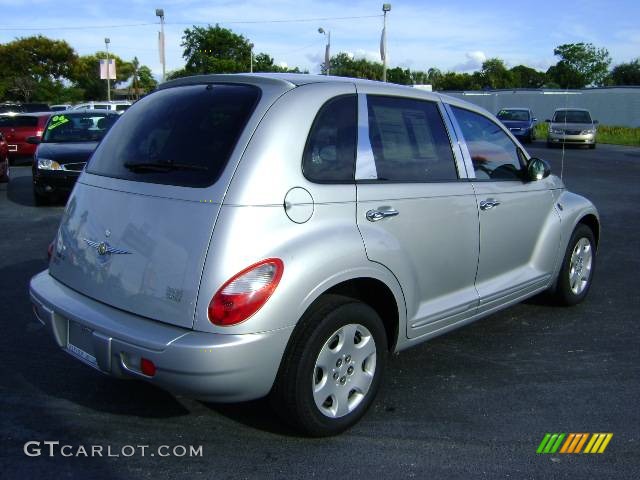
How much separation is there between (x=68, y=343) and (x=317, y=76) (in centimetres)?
195

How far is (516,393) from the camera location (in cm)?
395

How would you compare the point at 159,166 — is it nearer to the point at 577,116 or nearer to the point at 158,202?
the point at 158,202

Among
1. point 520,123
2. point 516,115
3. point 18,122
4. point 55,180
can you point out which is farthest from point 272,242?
point 516,115

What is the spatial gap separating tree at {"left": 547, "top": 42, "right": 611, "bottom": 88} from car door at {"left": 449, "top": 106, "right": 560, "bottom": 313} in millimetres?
91675

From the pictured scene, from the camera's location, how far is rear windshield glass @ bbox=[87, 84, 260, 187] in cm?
318

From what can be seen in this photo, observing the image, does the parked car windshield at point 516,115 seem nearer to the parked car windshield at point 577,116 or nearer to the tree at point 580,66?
the parked car windshield at point 577,116

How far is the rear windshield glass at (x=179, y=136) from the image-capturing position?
10.4 ft

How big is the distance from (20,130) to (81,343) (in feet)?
57.1

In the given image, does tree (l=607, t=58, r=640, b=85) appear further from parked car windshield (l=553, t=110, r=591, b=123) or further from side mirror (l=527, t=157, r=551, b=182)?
side mirror (l=527, t=157, r=551, b=182)

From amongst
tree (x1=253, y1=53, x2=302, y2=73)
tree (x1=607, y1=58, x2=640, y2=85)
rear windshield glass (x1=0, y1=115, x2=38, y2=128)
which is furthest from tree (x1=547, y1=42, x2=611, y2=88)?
rear windshield glass (x1=0, y1=115, x2=38, y2=128)

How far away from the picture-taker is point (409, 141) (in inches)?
153

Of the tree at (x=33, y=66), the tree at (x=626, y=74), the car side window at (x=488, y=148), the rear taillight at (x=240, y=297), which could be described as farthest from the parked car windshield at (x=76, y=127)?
the tree at (x=626, y=74)

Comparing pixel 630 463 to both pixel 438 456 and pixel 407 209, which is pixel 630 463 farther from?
pixel 407 209

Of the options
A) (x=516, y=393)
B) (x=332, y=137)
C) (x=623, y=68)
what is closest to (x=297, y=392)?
Answer: (x=332, y=137)
